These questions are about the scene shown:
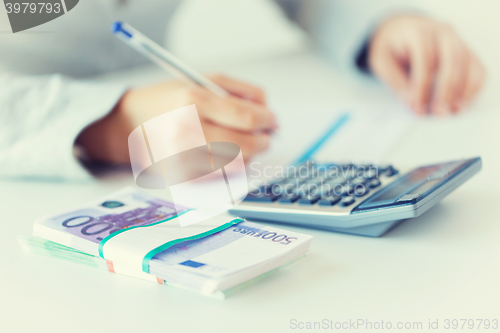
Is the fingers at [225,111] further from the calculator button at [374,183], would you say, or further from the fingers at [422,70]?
the fingers at [422,70]

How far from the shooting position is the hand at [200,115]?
0.44 m

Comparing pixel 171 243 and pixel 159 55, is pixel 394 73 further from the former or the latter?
pixel 171 243

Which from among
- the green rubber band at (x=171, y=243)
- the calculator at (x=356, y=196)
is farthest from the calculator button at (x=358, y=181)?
the green rubber band at (x=171, y=243)

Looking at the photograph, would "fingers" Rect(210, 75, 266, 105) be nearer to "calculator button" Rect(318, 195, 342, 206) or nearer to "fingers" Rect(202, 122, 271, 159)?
"fingers" Rect(202, 122, 271, 159)

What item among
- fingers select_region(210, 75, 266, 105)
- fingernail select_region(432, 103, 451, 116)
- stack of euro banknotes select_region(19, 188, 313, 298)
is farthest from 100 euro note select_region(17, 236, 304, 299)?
fingernail select_region(432, 103, 451, 116)

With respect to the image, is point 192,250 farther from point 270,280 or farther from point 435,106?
point 435,106

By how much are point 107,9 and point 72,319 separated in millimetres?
688

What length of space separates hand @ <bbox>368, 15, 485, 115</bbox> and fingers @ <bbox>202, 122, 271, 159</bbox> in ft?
0.94

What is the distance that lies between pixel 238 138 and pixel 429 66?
0.36 m

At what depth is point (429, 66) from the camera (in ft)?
2.09

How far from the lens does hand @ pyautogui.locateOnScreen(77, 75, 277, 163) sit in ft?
1.45

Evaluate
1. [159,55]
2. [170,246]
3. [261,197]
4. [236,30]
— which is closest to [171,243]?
[170,246]

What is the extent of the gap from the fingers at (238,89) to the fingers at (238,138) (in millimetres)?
65

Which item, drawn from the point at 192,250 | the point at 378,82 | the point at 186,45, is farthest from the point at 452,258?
the point at 186,45
